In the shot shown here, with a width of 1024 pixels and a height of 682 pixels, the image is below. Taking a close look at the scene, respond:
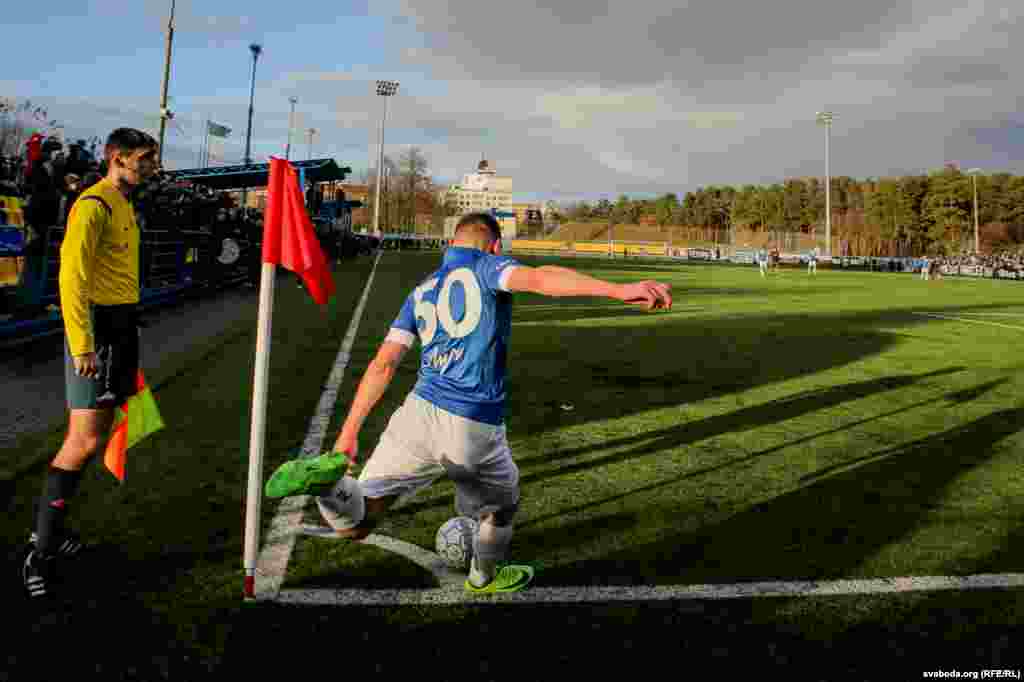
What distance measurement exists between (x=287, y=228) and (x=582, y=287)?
1.40m

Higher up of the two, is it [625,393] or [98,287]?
[98,287]

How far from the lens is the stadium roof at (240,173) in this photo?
23297mm

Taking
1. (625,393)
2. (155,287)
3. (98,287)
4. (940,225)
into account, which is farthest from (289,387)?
(940,225)

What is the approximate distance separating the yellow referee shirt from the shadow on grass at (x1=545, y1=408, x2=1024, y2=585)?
2.51m

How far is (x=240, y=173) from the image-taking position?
23.5 meters

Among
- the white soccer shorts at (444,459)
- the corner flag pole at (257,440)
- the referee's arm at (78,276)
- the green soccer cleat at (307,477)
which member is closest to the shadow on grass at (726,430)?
the white soccer shorts at (444,459)

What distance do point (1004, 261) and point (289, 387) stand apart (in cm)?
6912

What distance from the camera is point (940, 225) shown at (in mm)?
109312

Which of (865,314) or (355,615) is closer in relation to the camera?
(355,615)

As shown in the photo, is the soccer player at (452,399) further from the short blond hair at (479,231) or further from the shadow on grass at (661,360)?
the shadow on grass at (661,360)

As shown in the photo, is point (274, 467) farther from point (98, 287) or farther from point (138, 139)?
point (138, 139)

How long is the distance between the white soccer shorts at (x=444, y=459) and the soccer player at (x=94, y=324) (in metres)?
1.44

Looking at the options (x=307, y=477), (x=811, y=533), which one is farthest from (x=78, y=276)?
(x=811, y=533)

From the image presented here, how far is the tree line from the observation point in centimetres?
10638
